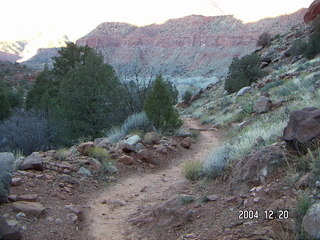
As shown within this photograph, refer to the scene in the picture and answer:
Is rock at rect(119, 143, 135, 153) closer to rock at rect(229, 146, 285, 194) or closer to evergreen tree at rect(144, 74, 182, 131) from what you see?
evergreen tree at rect(144, 74, 182, 131)

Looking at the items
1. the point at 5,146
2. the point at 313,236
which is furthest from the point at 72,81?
the point at 313,236

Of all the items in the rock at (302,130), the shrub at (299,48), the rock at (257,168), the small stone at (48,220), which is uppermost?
the shrub at (299,48)

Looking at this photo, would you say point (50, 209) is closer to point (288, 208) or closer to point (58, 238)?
point (58, 238)

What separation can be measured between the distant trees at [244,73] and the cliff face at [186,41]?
1534 inches

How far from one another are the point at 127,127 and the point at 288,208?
7497 mm

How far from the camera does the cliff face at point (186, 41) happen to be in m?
72.2

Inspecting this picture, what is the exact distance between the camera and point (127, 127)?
10.4 meters

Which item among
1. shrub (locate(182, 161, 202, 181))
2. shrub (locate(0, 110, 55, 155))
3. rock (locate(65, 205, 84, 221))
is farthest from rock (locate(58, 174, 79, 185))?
shrub (locate(0, 110, 55, 155))

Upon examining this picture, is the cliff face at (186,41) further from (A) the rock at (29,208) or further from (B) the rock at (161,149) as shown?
(A) the rock at (29,208)

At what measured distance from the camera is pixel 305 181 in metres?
3.50

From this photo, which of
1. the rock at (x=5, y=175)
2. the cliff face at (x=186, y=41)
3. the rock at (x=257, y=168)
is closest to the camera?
the rock at (x=257, y=168)

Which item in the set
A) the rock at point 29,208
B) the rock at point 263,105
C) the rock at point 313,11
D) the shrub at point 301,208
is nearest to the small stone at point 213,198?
the shrub at point 301,208

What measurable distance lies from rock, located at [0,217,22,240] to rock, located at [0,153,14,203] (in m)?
0.80

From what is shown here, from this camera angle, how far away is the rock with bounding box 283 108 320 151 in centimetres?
404
